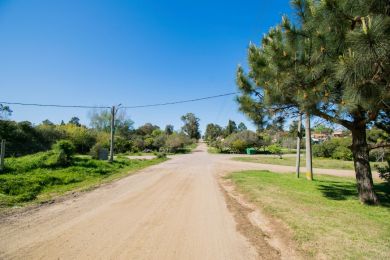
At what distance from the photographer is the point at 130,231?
4.95 metres

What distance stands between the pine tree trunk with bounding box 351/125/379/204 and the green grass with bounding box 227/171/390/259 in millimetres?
325

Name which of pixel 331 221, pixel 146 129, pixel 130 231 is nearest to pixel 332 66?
pixel 331 221

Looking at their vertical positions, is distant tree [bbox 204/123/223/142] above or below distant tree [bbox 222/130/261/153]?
above

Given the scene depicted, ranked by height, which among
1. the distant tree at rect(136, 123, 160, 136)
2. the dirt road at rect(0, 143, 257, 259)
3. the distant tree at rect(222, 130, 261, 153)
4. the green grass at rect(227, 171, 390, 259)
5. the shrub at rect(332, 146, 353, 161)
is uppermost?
the distant tree at rect(136, 123, 160, 136)

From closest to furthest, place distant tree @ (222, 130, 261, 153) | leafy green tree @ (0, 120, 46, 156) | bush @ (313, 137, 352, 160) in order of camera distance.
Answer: leafy green tree @ (0, 120, 46, 156) < bush @ (313, 137, 352, 160) < distant tree @ (222, 130, 261, 153)

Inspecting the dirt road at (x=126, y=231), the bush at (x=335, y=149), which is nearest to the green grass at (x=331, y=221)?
the dirt road at (x=126, y=231)

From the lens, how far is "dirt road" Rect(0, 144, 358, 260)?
3943 mm

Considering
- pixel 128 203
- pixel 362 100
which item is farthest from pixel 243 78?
pixel 128 203

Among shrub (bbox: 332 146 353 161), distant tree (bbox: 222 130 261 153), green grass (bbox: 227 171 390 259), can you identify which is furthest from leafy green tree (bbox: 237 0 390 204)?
distant tree (bbox: 222 130 261 153)

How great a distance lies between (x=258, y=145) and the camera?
178 ft

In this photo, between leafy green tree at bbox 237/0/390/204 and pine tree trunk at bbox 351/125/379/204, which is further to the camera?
pine tree trunk at bbox 351/125/379/204

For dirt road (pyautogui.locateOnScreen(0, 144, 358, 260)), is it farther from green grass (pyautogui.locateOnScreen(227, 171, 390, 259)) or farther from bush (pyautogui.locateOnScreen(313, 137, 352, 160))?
bush (pyautogui.locateOnScreen(313, 137, 352, 160))

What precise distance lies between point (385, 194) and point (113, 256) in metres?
10.1

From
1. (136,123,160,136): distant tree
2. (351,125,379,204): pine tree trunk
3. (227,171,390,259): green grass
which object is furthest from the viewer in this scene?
(136,123,160,136): distant tree
